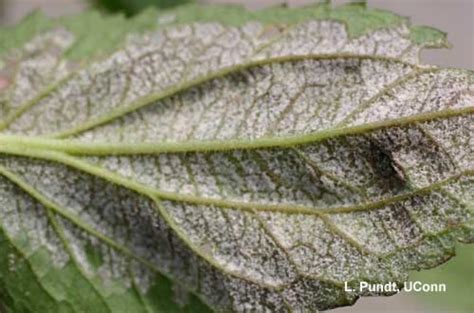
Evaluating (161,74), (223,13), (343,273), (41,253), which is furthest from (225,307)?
(223,13)

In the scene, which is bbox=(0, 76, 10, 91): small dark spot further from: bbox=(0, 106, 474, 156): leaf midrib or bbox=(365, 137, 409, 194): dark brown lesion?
bbox=(365, 137, 409, 194): dark brown lesion

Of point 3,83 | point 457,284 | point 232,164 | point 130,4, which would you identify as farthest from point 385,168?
point 457,284

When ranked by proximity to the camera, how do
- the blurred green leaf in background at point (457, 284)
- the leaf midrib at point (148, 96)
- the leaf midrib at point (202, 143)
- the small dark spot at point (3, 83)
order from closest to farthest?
the leaf midrib at point (202, 143)
the leaf midrib at point (148, 96)
the small dark spot at point (3, 83)
the blurred green leaf in background at point (457, 284)

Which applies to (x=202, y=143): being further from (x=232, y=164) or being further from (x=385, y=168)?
(x=385, y=168)

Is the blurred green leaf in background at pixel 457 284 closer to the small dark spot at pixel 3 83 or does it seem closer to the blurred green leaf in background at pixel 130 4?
the blurred green leaf in background at pixel 130 4

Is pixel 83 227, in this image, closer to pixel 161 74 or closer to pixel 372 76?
pixel 161 74

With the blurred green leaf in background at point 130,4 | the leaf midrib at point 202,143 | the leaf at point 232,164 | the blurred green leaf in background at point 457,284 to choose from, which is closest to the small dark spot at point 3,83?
the leaf at point 232,164

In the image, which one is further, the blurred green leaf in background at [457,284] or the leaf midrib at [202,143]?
the blurred green leaf in background at [457,284]

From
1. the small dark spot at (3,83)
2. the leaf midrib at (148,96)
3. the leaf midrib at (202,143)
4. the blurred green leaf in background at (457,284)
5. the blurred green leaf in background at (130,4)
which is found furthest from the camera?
the blurred green leaf in background at (457,284)
